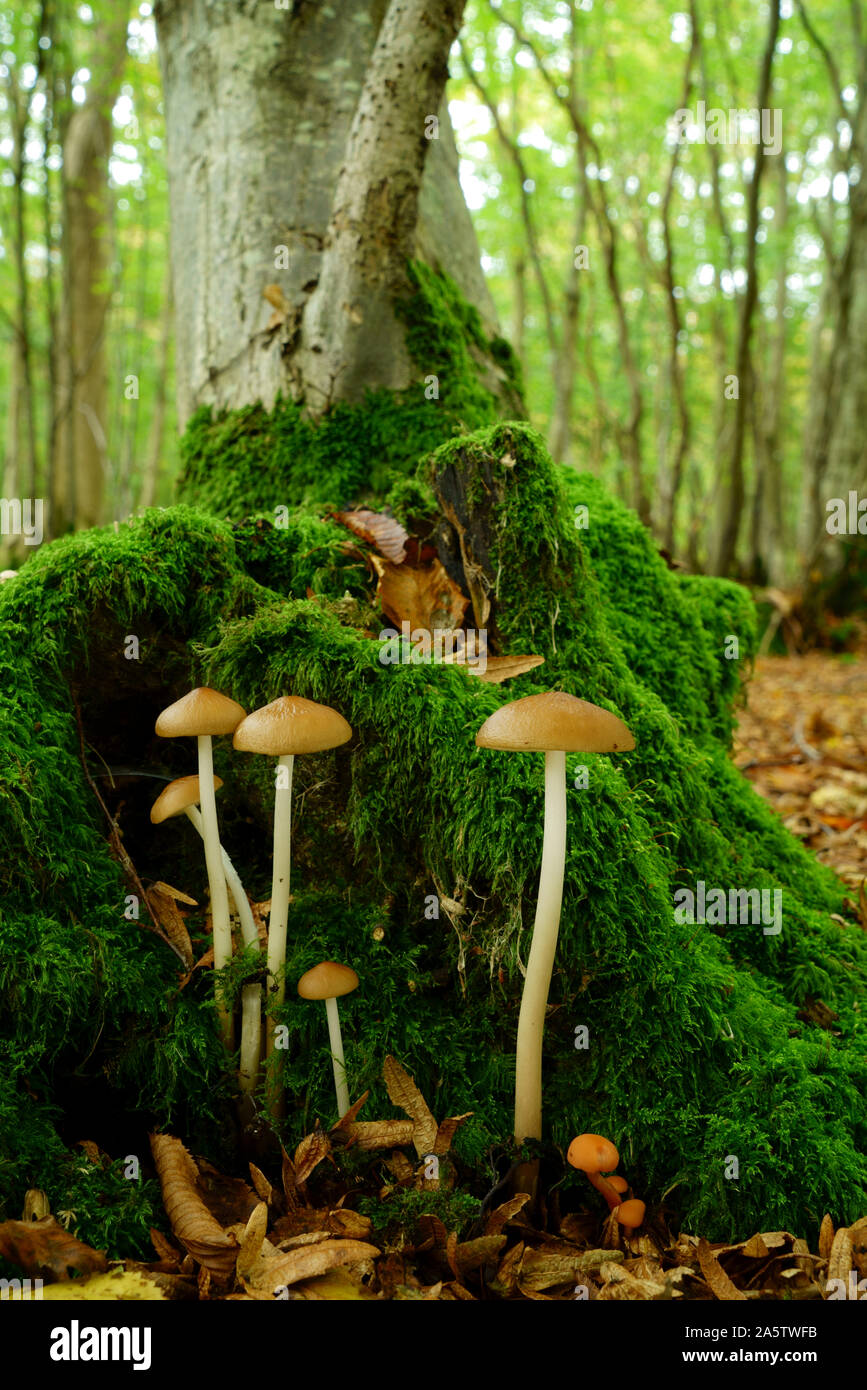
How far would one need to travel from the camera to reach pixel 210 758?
2521 mm

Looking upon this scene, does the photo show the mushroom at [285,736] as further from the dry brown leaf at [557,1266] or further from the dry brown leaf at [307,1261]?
the dry brown leaf at [557,1266]

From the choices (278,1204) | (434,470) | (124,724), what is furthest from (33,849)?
(434,470)

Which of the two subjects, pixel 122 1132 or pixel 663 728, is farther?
pixel 663 728

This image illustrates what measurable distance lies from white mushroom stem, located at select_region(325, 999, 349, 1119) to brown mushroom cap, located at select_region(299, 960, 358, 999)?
0.29 ft

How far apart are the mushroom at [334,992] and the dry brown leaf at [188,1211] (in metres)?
0.44

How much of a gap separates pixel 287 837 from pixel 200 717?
44 centimetres

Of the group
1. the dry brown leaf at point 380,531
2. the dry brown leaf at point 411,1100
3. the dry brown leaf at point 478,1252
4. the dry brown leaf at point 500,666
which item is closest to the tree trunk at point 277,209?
the dry brown leaf at point 380,531

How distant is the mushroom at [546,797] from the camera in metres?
2.10

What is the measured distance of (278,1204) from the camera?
2414 millimetres

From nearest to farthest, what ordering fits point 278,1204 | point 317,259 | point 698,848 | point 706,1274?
point 706,1274
point 278,1204
point 698,848
point 317,259
